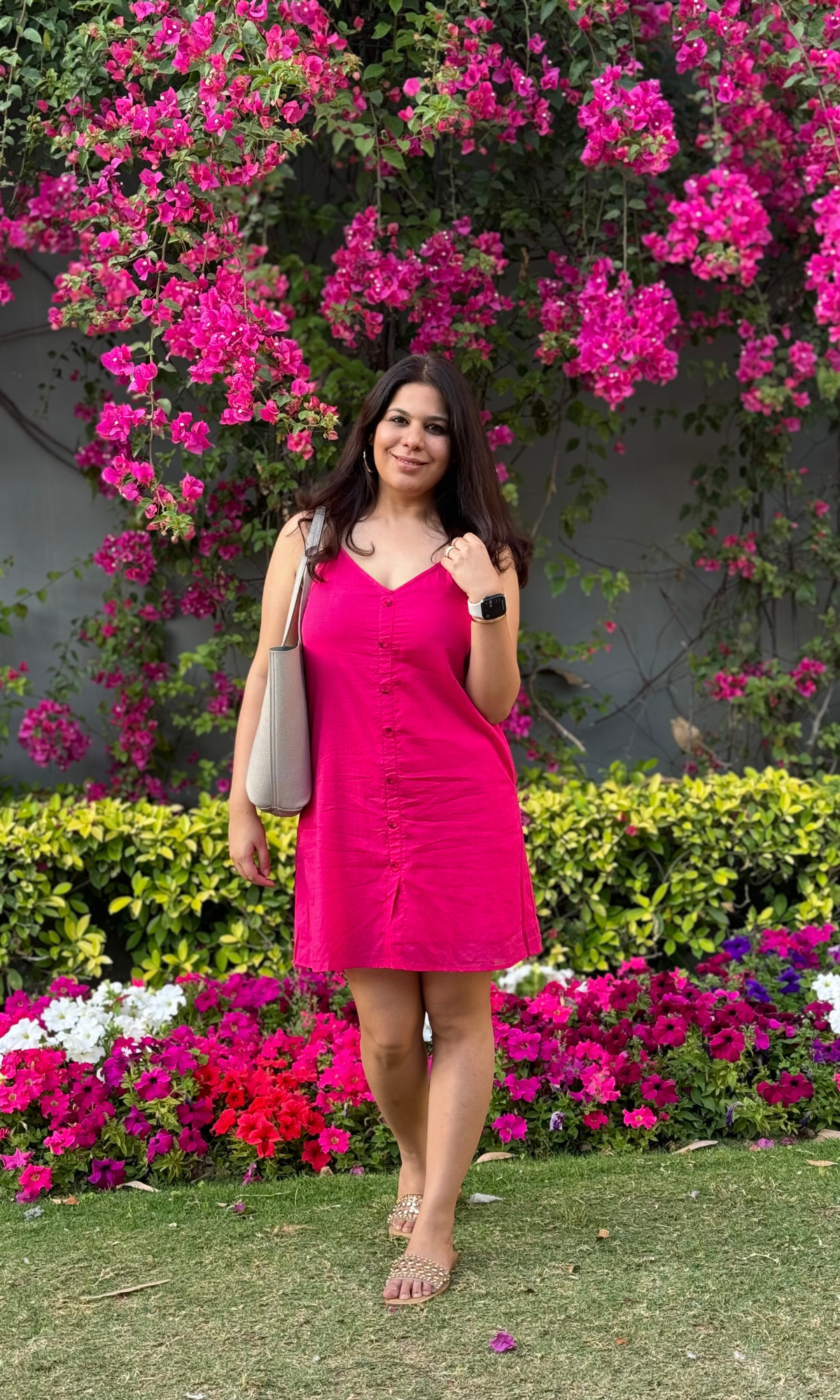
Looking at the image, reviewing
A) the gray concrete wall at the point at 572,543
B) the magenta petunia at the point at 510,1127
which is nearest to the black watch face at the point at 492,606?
the magenta petunia at the point at 510,1127

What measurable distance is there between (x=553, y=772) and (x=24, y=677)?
189 cm

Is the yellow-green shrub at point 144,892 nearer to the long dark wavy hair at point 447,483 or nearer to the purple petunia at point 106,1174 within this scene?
the purple petunia at point 106,1174

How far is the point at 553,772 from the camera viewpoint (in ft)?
15.9

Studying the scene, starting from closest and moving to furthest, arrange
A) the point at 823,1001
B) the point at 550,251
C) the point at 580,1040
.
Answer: the point at 580,1040
the point at 823,1001
the point at 550,251

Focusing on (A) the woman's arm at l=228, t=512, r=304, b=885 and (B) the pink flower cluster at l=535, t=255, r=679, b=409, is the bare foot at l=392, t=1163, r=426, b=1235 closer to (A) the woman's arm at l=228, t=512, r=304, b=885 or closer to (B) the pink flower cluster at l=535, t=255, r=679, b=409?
(A) the woman's arm at l=228, t=512, r=304, b=885

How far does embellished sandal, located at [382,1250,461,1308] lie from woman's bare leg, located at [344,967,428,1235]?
201 millimetres

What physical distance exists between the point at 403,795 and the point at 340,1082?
1018 mm

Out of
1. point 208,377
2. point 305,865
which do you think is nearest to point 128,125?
point 208,377

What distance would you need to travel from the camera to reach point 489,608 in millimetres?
2402

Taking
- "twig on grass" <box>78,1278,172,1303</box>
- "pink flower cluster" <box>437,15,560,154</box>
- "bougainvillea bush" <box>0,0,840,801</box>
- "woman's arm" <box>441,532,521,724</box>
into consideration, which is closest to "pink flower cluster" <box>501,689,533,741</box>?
"bougainvillea bush" <box>0,0,840,801</box>

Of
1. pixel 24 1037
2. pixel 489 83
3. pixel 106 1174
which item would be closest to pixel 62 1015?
pixel 24 1037

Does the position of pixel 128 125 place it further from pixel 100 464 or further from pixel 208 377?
pixel 100 464

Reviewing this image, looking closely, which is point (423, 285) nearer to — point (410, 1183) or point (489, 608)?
point (489, 608)

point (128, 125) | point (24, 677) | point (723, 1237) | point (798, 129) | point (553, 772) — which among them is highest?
point (798, 129)
